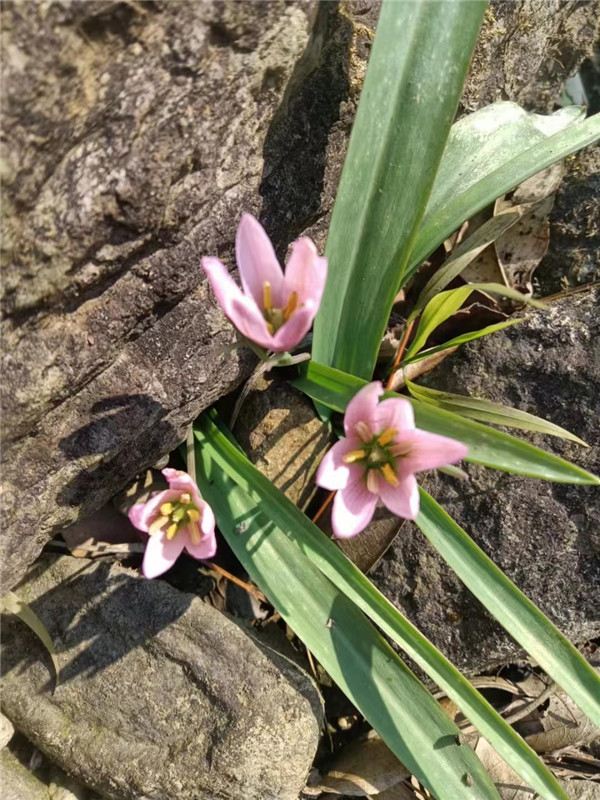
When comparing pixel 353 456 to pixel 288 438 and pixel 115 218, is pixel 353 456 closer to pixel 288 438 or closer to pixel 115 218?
pixel 288 438

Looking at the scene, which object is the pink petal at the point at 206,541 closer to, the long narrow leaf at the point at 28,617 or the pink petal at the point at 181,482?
the pink petal at the point at 181,482

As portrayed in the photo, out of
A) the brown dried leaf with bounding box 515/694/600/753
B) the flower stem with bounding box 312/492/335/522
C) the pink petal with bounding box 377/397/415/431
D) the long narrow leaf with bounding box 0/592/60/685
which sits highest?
the pink petal with bounding box 377/397/415/431

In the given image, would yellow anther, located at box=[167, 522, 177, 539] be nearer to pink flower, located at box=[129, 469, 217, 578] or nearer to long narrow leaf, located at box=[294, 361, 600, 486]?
pink flower, located at box=[129, 469, 217, 578]

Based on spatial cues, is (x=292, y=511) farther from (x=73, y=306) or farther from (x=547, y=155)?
(x=547, y=155)

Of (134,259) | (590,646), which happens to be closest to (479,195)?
(134,259)

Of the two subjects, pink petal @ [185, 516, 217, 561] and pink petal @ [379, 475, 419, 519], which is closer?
pink petal @ [379, 475, 419, 519]

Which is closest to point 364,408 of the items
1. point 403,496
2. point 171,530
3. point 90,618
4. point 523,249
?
point 403,496

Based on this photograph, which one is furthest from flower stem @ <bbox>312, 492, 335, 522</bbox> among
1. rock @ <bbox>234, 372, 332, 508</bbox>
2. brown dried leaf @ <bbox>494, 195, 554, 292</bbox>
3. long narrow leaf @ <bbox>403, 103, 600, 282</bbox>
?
brown dried leaf @ <bbox>494, 195, 554, 292</bbox>

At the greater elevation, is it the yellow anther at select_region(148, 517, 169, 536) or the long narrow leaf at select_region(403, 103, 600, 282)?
the long narrow leaf at select_region(403, 103, 600, 282)

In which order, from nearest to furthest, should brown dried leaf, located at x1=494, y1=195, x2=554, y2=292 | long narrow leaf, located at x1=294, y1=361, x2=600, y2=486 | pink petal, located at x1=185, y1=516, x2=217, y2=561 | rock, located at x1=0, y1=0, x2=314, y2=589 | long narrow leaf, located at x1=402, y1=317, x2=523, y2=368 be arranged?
rock, located at x1=0, y1=0, x2=314, y2=589 → long narrow leaf, located at x1=294, y1=361, x2=600, y2=486 → pink petal, located at x1=185, y1=516, x2=217, y2=561 → long narrow leaf, located at x1=402, y1=317, x2=523, y2=368 → brown dried leaf, located at x1=494, y1=195, x2=554, y2=292
